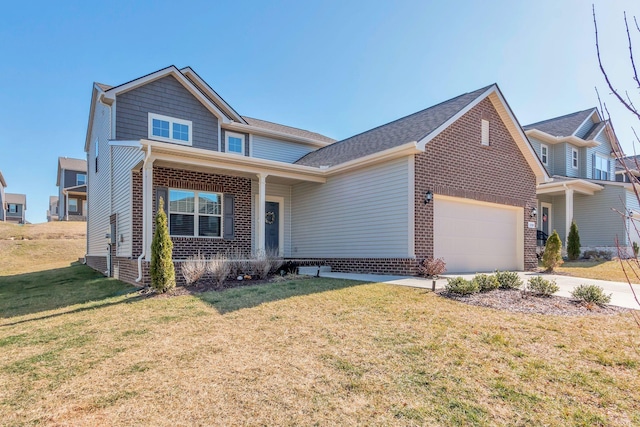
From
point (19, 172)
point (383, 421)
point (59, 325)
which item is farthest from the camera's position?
point (19, 172)

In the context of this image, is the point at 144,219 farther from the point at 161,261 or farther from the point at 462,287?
the point at 462,287

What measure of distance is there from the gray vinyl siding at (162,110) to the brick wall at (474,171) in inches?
336

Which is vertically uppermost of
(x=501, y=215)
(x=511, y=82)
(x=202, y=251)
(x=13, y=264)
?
(x=511, y=82)

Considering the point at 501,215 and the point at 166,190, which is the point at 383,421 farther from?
the point at 501,215

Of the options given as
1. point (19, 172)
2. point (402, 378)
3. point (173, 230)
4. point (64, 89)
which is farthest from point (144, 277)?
point (19, 172)

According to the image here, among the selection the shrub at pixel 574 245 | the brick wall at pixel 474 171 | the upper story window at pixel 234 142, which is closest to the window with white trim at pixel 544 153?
the shrub at pixel 574 245

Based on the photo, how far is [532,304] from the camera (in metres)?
6.35

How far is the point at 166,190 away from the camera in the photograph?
11.2 meters

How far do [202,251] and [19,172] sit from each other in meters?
39.9

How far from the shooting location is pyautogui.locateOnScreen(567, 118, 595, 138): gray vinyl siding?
22066 mm

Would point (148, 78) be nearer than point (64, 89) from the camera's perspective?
Yes

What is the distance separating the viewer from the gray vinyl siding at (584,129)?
22.1 meters

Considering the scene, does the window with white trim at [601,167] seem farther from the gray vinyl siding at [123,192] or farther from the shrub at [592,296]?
the gray vinyl siding at [123,192]

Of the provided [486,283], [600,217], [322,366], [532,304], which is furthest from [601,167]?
[322,366]
